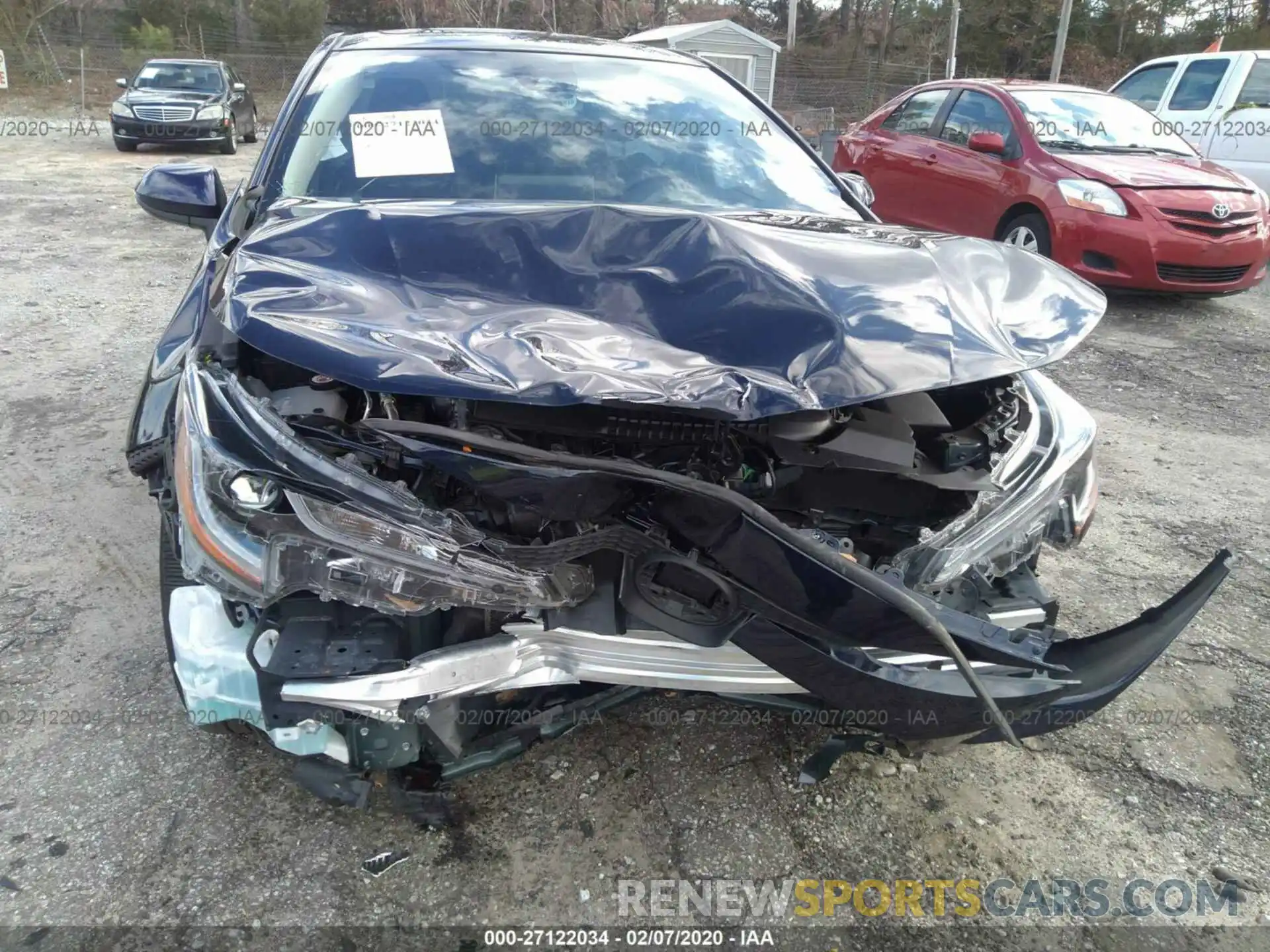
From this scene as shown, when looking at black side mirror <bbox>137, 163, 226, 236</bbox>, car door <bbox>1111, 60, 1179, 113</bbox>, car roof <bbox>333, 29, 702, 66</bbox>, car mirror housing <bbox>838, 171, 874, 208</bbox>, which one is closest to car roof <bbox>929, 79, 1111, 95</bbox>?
car door <bbox>1111, 60, 1179, 113</bbox>

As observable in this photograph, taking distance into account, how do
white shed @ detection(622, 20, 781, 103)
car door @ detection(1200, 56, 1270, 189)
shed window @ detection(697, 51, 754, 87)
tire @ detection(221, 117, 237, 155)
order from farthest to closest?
shed window @ detection(697, 51, 754, 87) < white shed @ detection(622, 20, 781, 103) < tire @ detection(221, 117, 237, 155) < car door @ detection(1200, 56, 1270, 189)

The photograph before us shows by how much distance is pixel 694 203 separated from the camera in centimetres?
270

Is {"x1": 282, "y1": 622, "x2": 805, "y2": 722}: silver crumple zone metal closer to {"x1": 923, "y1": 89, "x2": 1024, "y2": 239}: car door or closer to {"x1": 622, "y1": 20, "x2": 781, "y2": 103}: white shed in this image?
{"x1": 923, "y1": 89, "x2": 1024, "y2": 239}: car door

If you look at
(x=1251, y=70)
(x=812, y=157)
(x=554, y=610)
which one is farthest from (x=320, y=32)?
(x=554, y=610)

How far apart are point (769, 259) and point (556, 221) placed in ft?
1.64

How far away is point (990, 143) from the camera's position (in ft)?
21.7

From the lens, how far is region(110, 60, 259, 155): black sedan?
12391 millimetres

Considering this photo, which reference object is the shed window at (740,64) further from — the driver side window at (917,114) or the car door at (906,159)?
the car door at (906,159)

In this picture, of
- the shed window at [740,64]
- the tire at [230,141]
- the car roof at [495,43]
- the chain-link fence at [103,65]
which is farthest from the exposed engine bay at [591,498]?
the shed window at [740,64]

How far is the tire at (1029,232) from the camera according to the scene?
6352 millimetres

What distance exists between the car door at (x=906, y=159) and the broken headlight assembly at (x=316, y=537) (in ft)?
21.5

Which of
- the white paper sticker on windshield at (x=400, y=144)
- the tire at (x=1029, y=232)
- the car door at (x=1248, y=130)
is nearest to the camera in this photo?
the white paper sticker on windshield at (x=400, y=144)

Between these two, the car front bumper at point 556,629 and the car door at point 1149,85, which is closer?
the car front bumper at point 556,629

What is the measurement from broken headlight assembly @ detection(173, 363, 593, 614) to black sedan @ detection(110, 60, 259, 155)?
42.4ft
